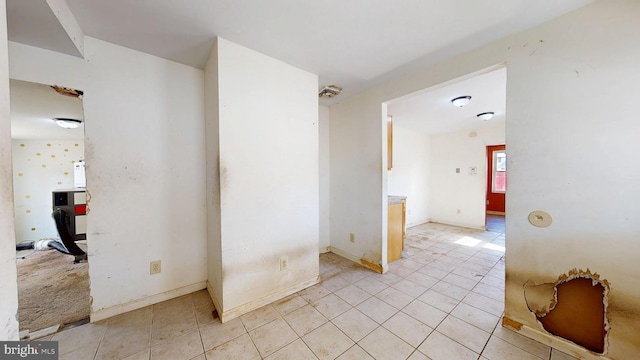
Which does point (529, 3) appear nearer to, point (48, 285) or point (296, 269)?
point (296, 269)

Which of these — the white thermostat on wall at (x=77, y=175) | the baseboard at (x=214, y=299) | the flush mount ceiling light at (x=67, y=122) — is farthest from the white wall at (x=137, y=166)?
the white thermostat on wall at (x=77, y=175)

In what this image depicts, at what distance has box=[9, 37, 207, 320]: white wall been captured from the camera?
1.72m

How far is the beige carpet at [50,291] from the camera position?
1743 mm

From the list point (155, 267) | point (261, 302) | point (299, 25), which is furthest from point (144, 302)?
point (299, 25)

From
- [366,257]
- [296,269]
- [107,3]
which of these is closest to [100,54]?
[107,3]

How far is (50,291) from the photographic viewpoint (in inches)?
83.0

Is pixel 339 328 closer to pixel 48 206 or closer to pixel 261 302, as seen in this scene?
pixel 261 302

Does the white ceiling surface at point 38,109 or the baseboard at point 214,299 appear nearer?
the white ceiling surface at point 38,109

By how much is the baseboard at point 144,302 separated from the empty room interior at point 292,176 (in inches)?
0.5

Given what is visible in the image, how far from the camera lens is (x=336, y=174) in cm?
326

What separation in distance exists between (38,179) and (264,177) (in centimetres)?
381

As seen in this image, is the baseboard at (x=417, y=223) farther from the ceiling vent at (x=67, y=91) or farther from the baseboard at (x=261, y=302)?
the ceiling vent at (x=67, y=91)

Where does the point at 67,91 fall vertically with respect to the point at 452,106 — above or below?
below

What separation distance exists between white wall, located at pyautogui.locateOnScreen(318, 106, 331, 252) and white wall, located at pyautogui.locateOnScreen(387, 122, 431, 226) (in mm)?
1724
